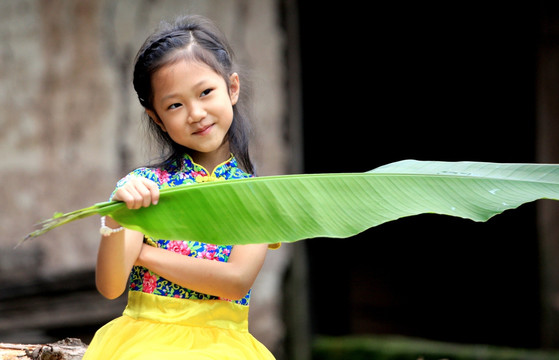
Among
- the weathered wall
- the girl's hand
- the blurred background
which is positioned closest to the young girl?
the girl's hand

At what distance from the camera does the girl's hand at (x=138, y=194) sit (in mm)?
1015

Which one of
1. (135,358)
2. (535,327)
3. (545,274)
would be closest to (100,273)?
(135,358)

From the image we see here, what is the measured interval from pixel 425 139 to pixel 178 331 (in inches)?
158

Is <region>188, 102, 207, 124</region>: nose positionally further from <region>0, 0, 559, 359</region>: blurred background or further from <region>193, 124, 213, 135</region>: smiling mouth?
<region>0, 0, 559, 359</region>: blurred background

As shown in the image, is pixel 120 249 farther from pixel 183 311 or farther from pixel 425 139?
pixel 425 139

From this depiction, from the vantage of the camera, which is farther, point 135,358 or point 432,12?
point 432,12

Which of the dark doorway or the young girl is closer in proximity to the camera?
the young girl

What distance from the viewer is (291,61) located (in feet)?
10.3

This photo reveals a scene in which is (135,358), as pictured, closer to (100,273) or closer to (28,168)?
(100,273)

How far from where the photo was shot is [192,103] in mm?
1235

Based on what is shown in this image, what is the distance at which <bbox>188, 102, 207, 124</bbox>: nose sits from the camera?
4.03 ft

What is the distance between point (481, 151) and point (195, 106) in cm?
376

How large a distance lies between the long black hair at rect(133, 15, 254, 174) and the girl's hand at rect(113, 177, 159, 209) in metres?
0.29

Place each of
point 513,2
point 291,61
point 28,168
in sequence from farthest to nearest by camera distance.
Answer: point 513,2 → point 291,61 → point 28,168
